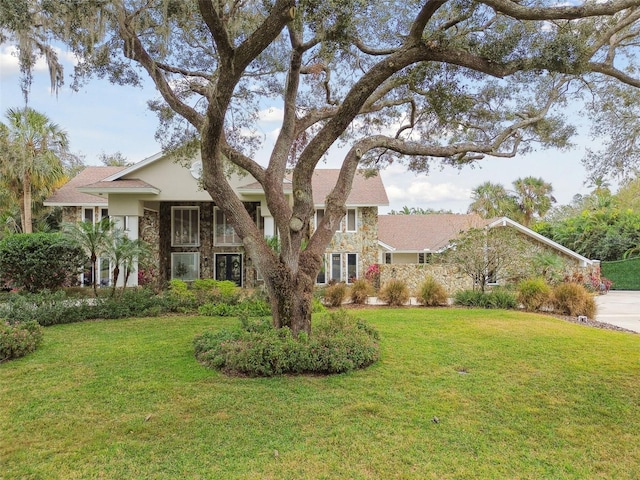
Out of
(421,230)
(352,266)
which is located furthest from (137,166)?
(421,230)

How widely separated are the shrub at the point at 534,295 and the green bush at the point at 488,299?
29 centimetres

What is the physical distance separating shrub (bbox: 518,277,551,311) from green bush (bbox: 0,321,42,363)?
12993 millimetres

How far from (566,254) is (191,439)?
919 inches

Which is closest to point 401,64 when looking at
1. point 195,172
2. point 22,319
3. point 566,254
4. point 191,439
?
point 191,439

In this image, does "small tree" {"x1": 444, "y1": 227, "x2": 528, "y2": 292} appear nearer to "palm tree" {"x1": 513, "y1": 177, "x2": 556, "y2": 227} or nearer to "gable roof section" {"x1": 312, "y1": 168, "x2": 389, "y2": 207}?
"gable roof section" {"x1": 312, "y1": 168, "x2": 389, "y2": 207}

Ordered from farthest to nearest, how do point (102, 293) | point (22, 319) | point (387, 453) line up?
point (102, 293), point (22, 319), point (387, 453)

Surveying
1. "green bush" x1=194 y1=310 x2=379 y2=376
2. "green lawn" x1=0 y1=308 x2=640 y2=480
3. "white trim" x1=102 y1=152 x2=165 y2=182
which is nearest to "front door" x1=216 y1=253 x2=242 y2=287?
"white trim" x1=102 y1=152 x2=165 y2=182

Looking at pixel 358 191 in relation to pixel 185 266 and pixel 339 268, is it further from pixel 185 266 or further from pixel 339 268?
pixel 185 266

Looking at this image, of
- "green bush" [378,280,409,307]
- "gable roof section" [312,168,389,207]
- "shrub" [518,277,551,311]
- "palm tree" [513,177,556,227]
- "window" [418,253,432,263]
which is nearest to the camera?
"shrub" [518,277,551,311]

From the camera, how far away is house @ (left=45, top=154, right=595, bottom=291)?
53.0 feet

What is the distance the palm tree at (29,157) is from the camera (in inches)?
691

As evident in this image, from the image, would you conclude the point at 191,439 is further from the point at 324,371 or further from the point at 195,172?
the point at 195,172

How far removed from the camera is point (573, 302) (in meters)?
12.2

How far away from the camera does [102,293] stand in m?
14.7
